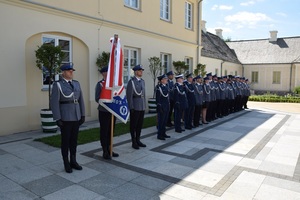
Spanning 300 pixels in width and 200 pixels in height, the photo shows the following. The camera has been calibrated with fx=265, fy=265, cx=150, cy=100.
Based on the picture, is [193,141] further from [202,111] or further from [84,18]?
[84,18]

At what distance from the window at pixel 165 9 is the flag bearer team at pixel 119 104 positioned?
573 centimetres

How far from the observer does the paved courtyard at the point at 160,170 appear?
4.39 meters

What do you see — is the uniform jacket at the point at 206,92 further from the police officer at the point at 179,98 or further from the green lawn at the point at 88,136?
the green lawn at the point at 88,136

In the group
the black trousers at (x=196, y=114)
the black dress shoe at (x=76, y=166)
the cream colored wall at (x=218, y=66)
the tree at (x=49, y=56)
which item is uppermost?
the cream colored wall at (x=218, y=66)

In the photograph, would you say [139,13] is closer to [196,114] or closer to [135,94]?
[196,114]

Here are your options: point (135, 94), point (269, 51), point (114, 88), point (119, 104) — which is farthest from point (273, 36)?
point (114, 88)

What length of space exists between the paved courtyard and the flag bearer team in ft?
1.52

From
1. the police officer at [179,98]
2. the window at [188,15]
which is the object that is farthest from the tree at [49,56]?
the window at [188,15]

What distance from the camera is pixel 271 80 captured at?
112 feet

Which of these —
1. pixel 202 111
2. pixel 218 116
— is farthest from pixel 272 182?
pixel 218 116

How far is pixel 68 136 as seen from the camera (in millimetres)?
5145

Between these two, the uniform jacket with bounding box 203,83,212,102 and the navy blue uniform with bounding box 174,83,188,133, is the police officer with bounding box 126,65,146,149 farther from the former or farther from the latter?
the uniform jacket with bounding box 203,83,212,102

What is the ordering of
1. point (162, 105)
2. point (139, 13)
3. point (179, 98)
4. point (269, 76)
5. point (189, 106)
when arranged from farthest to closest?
point (269, 76)
point (139, 13)
point (189, 106)
point (179, 98)
point (162, 105)

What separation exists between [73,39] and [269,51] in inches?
1256
